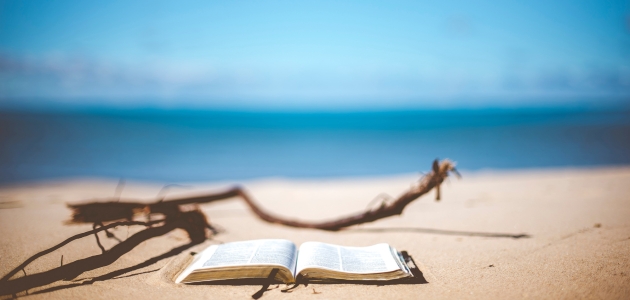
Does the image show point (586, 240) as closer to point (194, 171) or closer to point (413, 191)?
point (413, 191)

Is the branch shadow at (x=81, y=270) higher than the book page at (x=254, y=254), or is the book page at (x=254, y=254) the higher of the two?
the book page at (x=254, y=254)

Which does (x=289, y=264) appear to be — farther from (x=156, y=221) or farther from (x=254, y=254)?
(x=156, y=221)

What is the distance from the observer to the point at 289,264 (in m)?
1.86

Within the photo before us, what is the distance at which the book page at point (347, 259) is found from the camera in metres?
1.85

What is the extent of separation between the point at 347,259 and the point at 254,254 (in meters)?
0.50

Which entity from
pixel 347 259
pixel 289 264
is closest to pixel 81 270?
pixel 289 264

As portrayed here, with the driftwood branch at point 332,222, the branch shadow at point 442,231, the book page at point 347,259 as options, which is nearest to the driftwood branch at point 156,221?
the driftwood branch at point 332,222

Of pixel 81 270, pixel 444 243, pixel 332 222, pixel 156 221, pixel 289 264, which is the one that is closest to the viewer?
pixel 289 264

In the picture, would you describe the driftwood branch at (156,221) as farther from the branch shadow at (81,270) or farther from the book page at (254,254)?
the book page at (254,254)

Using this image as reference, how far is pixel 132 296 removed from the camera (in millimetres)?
1741

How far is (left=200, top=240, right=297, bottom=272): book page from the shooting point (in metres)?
1.84

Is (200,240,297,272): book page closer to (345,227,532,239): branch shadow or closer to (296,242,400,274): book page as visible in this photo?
(296,242,400,274): book page

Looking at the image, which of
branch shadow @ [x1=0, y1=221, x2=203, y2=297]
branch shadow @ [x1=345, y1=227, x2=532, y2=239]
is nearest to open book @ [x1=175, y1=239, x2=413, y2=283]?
branch shadow @ [x1=0, y1=221, x2=203, y2=297]

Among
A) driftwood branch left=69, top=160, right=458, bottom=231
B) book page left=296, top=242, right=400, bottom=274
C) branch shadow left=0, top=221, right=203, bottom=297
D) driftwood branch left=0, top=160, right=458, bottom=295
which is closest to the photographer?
branch shadow left=0, top=221, right=203, bottom=297
